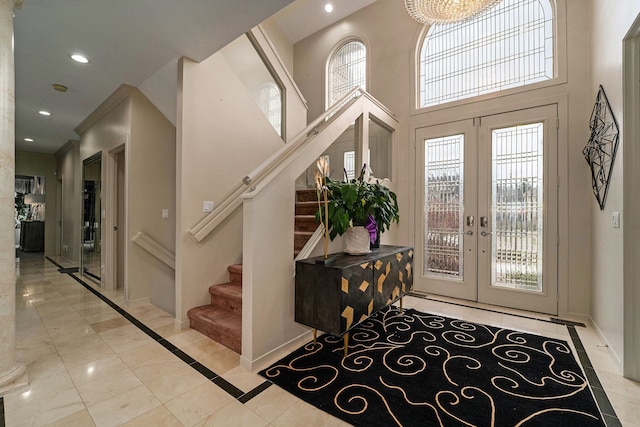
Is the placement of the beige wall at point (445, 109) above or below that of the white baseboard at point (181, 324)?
above

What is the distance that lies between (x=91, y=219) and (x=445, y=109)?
21.2ft

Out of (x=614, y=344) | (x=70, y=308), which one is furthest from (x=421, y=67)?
(x=70, y=308)

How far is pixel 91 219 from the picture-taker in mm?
5172

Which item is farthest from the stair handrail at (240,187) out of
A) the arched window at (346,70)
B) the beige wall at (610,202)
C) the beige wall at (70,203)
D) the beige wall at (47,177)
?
the beige wall at (47,177)

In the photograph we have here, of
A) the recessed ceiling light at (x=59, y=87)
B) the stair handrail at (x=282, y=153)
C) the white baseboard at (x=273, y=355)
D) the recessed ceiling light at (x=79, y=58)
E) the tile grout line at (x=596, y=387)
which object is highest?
the recessed ceiling light at (x=59, y=87)

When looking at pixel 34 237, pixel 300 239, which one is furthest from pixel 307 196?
pixel 34 237

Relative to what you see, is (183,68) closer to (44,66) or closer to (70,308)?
(44,66)

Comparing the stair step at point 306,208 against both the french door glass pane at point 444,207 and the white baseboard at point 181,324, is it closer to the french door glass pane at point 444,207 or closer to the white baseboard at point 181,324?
the white baseboard at point 181,324

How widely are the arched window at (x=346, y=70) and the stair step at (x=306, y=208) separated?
2.78 meters

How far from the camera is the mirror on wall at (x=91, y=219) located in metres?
5.06

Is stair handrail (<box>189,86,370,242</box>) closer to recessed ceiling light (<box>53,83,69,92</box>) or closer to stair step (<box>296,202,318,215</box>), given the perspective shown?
stair step (<box>296,202,318,215</box>)

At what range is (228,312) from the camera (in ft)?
9.36

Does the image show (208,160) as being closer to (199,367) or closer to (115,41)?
(115,41)

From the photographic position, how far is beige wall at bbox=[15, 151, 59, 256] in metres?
7.62
